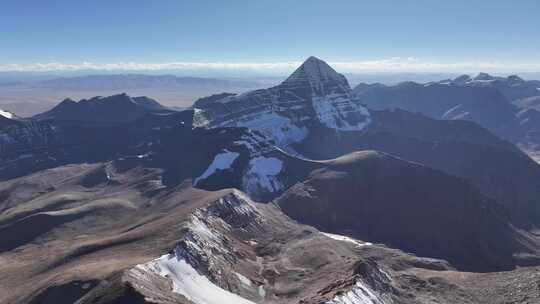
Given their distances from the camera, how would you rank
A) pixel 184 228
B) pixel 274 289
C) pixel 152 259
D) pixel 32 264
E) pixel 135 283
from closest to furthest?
pixel 135 283 → pixel 152 259 → pixel 274 289 → pixel 184 228 → pixel 32 264

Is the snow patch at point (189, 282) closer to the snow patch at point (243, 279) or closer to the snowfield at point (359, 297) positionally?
the snow patch at point (243, 279)

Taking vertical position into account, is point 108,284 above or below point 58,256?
above

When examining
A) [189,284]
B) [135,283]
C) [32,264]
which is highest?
[135,283]

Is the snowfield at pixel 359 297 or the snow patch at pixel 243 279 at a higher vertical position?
the snowfield at pixel 359 297

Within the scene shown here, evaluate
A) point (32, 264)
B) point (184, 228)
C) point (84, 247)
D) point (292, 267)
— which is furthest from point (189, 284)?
point (32, 264)

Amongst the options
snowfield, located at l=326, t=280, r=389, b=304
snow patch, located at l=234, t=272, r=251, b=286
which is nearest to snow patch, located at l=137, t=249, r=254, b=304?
snow patch, located at l=234, t=272, r=251, b=286

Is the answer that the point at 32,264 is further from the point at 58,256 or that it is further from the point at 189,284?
the point at 189,284

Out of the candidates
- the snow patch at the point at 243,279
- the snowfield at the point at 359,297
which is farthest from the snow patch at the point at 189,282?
the snowfield at the point at 359,297

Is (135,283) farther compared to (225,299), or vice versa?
(225,299)

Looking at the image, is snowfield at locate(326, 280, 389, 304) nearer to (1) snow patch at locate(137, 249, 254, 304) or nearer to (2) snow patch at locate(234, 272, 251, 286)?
(1) snow patch at locate(137, 249, 254, 304)
